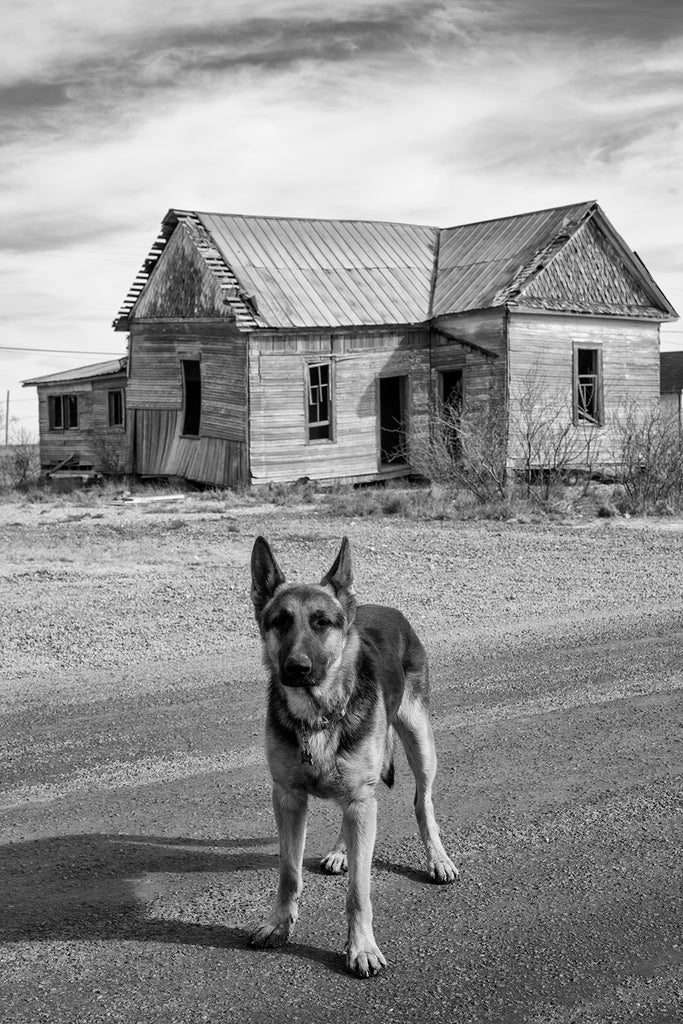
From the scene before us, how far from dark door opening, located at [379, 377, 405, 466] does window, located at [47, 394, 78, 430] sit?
9880 mm

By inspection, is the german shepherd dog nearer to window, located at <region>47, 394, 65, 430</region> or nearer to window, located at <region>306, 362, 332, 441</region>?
window, located at <region>306, 362, 332, 441</region>

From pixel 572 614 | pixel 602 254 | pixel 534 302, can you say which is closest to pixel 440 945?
pixel 572 614

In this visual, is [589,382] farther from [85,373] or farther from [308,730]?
[308,730]

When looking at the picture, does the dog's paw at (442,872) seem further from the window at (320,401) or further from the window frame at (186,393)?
the window frame at (186,393)

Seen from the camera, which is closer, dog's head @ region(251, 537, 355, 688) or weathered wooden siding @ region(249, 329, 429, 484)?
dog's head @ region(251, 537, 355, 688)

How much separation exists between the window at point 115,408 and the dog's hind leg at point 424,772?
1115 inches

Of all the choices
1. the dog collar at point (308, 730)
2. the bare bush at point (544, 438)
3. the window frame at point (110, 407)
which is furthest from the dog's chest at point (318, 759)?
the window frame at point (110, 407)

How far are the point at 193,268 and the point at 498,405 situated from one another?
27.7ft

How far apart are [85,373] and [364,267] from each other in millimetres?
10106

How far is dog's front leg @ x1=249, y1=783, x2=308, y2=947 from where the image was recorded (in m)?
3.91

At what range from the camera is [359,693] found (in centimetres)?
405

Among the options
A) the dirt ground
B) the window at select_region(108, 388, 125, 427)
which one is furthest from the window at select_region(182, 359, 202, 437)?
the dirt ground

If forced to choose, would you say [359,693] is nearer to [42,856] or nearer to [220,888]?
[220,888]

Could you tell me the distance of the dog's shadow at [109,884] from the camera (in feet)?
13.0
